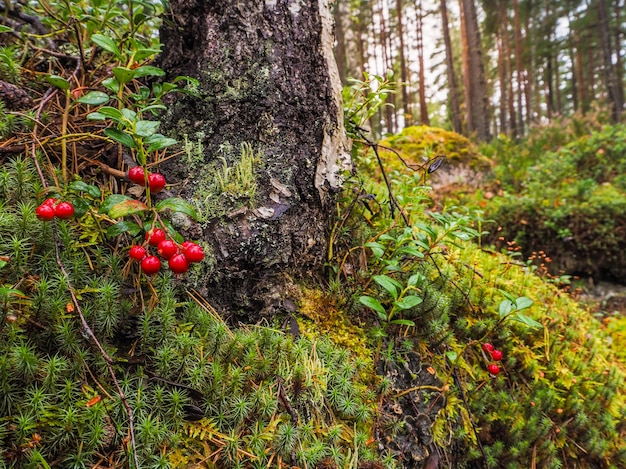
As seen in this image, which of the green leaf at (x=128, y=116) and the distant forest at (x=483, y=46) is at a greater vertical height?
the distant forest at (x=483, y=46)

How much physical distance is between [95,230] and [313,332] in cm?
108

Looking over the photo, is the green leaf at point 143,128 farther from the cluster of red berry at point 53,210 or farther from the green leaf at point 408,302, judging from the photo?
the green leaf at point 408,302

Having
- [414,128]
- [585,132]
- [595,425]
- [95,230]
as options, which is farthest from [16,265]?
[585,132]

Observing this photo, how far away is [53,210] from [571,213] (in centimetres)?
627

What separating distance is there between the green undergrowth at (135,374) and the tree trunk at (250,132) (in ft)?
0.81

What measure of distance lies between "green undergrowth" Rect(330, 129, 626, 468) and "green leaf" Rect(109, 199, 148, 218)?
1.06 m

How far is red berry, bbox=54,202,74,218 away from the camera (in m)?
1.27

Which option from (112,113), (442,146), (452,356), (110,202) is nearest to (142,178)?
(110,202)

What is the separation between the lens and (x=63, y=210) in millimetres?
1274

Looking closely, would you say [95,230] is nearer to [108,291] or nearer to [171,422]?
[108,291]

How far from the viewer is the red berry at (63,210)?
4.17ft

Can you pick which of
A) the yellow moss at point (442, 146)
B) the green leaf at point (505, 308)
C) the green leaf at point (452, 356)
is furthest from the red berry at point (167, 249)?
the yellow moss at point (442, 146)

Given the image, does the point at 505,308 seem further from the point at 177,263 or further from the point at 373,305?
the point at 177,263

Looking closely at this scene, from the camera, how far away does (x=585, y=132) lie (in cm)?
980
